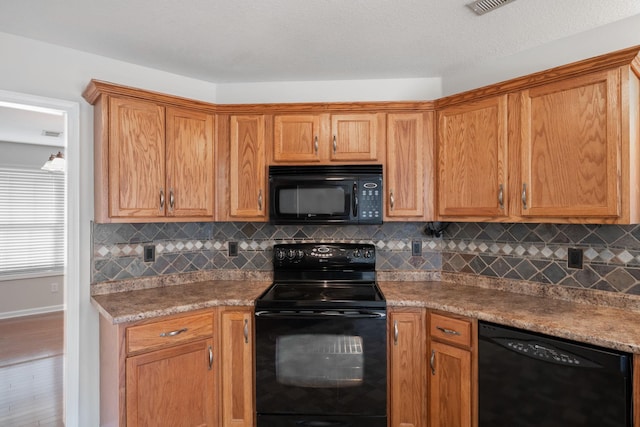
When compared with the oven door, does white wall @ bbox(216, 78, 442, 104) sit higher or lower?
higher

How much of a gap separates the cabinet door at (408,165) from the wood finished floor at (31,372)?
2.79m

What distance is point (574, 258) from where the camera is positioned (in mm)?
2006

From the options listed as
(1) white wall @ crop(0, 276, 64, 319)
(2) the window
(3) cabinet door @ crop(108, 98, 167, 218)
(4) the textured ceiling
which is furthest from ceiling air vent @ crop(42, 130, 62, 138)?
(3) cabinet door @ crop(108, 98, 167, 218)

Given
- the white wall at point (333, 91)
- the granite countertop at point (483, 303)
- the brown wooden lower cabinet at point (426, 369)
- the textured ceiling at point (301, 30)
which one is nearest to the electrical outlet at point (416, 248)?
the granite countertop at point (483, 303)

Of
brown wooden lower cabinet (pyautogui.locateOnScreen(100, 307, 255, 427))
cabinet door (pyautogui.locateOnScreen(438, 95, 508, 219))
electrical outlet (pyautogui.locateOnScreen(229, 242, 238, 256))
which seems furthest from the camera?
electrical outlet (pyautogui.locateOnScreen(229, 242, 238, 256))

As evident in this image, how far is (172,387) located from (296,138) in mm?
1743

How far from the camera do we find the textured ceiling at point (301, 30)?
1.74 m

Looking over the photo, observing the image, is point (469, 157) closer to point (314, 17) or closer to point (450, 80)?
point (450, 80)

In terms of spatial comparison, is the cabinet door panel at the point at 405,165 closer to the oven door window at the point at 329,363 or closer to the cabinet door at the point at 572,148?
the cabinet door at the point at 572,148

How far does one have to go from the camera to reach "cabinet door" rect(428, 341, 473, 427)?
1876mm

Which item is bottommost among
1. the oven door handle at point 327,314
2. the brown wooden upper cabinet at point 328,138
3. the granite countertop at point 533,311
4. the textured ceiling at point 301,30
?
the oven door handle at point 327,314

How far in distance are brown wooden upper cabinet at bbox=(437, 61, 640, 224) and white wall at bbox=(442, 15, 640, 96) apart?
0.36 m

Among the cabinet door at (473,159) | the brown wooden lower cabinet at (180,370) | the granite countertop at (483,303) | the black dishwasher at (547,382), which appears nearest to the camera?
the black dishwasher at (547,382)

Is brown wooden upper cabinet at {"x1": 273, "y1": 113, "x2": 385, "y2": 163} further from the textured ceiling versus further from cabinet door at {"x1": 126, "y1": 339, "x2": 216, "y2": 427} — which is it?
cabinet door at {"x1": 126, "y1": 339, "x2": 216, "y2": 427}
